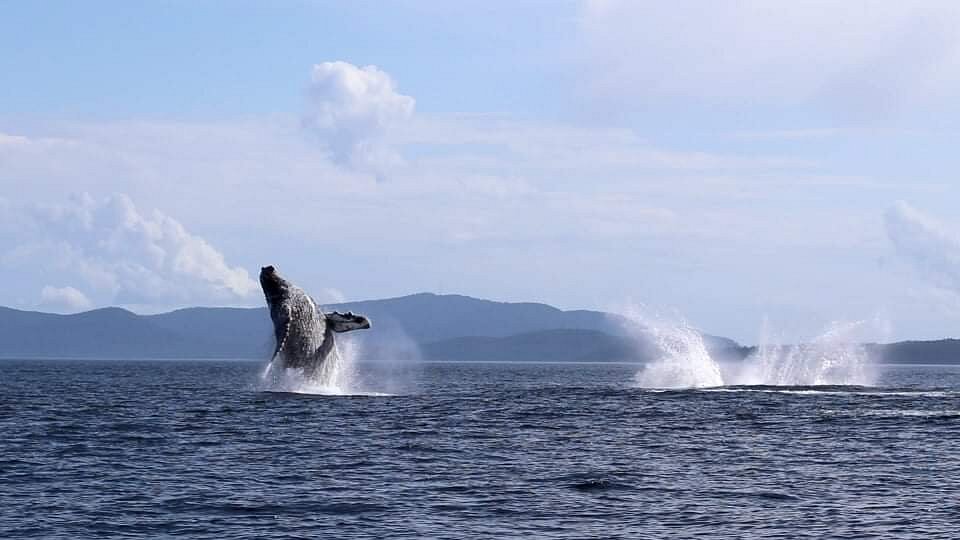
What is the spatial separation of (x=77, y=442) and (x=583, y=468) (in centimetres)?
1668

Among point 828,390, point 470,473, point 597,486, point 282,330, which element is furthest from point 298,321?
point 828,390

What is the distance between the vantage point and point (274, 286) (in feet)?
176

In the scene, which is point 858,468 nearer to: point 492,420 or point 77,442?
point 492,420

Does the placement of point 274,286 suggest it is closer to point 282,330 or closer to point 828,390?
point 282,330

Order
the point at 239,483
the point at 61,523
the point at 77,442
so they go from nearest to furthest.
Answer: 1. the point at 61,523
2. the point at 239,483
3. the point at 77,442

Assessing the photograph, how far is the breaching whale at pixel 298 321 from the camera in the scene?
53.4m

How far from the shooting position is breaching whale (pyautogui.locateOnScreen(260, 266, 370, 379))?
53375 millimetres

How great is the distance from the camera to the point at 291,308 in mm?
53281

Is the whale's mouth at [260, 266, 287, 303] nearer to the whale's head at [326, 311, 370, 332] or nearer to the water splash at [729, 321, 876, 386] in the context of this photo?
the whale's head at [326, 311, 370, 332]

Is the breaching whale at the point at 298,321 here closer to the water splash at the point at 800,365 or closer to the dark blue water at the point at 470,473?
the dark blue water at the point at 470,473

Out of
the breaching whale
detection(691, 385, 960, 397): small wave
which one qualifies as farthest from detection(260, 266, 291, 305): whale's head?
detection(691, 385, 960, 397): small wave

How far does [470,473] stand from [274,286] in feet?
78.4

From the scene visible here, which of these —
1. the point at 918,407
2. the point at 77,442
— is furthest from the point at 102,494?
the point at 918,407

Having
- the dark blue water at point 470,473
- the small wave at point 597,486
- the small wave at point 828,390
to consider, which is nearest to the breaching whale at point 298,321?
the dark blue water at point 470,473
